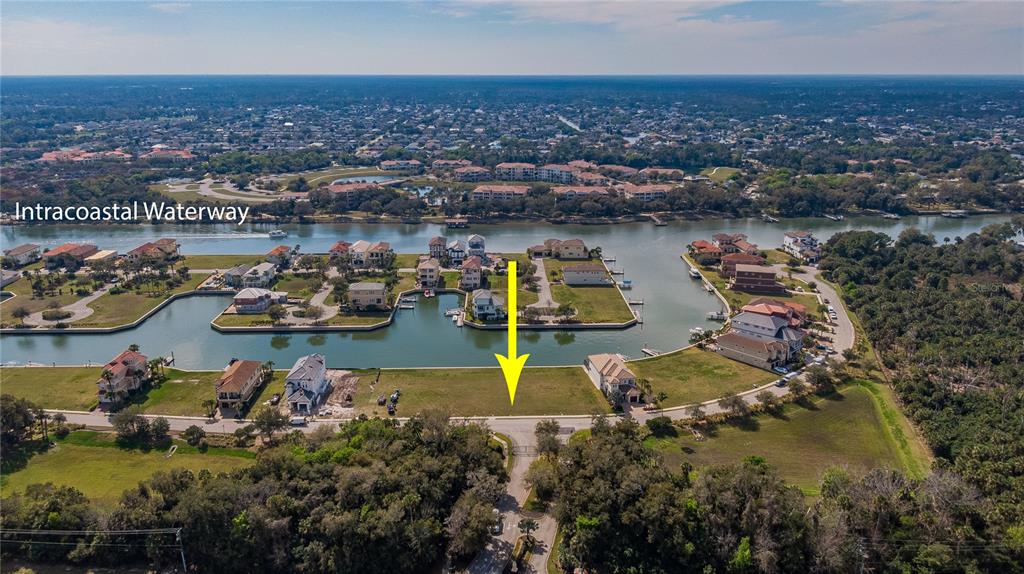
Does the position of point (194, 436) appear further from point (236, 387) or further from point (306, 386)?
point (306, 386)

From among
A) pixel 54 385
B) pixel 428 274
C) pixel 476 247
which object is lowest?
pixel 54 385

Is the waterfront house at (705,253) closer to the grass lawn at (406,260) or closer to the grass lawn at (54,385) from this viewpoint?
the grass lawn at (406,260)

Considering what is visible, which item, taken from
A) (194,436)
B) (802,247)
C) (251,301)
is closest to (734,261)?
(802,247)

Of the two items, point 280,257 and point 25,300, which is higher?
point 280,257

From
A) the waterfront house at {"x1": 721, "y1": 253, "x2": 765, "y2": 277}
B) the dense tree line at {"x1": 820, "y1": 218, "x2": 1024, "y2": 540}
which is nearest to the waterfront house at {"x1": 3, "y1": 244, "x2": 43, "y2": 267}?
the waterfront house at {"x1": 721, "y1": 253, "x2": 765, "y2": 277}

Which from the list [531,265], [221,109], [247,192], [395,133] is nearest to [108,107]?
[221,109]

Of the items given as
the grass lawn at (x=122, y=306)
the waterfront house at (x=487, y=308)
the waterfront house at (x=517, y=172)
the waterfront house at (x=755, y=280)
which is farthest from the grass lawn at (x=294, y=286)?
the waterfront house at (x=517, y=172)
